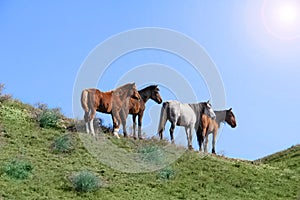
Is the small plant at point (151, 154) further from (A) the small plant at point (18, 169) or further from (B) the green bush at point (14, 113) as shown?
(B) the green bush at point (14, 113)

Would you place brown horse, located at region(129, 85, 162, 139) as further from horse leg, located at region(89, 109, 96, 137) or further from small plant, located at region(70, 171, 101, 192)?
small plant, located at region(70, 171, 101, 192)

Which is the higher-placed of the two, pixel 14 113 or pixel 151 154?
pixel 14 113

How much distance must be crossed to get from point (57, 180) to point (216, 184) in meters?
5.37

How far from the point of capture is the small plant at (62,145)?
1868 cm

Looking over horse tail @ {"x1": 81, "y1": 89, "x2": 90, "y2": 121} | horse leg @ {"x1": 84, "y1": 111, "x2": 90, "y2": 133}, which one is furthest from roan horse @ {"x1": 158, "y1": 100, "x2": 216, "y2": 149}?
horse tail @ {"x1": 81, "y1": 89, "x2": 90, "y2": 121}

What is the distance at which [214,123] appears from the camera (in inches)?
993

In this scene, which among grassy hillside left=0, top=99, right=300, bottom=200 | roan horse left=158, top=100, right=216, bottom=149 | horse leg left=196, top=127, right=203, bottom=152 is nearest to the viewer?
grassy hillside left=0, top=99, right=300, bottom=200

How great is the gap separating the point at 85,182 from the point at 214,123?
1148 cm

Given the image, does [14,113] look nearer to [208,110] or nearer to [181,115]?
[181,115]

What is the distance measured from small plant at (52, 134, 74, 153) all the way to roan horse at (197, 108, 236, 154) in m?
7.28

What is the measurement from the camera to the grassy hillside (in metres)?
14.8

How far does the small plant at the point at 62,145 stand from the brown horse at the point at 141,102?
3.88 m

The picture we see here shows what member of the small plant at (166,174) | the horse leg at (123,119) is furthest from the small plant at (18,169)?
the horse leg at (123,119)

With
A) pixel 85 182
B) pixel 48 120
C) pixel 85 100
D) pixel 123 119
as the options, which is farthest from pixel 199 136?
pixel 85 182
